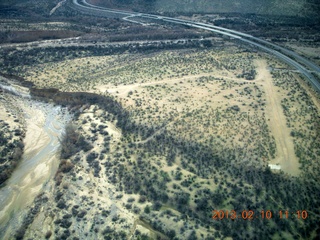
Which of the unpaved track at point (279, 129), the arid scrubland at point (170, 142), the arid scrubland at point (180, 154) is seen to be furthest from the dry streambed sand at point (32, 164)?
the unpaved track at point (279, 129)

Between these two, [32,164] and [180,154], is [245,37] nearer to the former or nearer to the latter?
[180,154]

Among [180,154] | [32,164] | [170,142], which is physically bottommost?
[32,164]

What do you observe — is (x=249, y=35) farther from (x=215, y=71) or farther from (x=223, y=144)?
(x=223, y=144)

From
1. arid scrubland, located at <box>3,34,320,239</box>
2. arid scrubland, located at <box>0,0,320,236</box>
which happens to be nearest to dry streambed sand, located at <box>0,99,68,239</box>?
arid scrubland, located at <box>0,0,320,236</box>

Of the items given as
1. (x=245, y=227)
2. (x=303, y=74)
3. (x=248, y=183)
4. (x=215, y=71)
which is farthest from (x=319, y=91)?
(x=245, y=227)
